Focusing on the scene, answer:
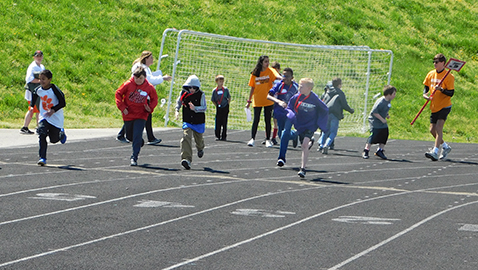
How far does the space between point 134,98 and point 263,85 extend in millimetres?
4252

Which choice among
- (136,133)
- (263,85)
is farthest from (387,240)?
(263,85)

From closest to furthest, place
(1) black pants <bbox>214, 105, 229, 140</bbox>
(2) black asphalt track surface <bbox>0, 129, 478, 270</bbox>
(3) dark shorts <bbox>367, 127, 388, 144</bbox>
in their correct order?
1. (2) black asphalt track surface <bbox>0, 129, 478, 270</bbox>
2. (3) dark shorts <bbox>367, 127, 388, 144</bbox>
3. (1) black pants <bbox>214, 105, 229, 140</bbox>

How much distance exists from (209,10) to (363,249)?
24.5 m

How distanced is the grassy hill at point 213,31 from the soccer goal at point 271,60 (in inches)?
61.1

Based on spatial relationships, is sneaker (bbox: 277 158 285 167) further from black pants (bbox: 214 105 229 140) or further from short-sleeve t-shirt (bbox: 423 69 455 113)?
black pants (bbox: 214 105 229 140)

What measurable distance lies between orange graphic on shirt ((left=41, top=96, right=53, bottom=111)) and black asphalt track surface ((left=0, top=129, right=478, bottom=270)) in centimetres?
91

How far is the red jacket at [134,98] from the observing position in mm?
11345

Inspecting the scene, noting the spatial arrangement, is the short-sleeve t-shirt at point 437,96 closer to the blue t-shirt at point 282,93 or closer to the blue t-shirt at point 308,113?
the blue t-shirt at point 282,93

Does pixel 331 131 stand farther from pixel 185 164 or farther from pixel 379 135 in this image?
pixel 185 164

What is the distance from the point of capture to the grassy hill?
73.5 feet

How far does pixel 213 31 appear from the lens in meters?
27.8

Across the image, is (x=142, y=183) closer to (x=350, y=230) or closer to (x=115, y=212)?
(x=115, y=212)

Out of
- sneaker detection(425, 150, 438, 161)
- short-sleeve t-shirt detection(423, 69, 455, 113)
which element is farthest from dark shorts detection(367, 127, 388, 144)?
short-sleeve t-shirt detection(423, 69, 455, 113)

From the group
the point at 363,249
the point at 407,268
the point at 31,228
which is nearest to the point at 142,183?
the point at 31,228
